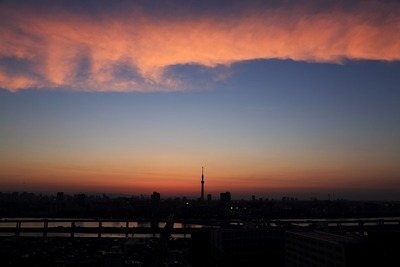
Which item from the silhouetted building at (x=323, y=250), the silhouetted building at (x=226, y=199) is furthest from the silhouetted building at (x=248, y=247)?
the silhouetted building at (x=226, y=199)

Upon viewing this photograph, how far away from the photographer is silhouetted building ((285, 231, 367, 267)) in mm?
19766

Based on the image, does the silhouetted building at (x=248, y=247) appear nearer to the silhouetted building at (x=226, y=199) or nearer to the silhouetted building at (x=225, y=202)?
the silhouetted building at (x=225, y=202)

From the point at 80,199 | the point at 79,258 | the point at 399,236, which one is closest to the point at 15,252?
the point at 79,258

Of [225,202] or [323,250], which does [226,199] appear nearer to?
[225,202]

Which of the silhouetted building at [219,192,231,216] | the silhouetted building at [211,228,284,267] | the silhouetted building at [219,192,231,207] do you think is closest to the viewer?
the silhouetted building at [211,228,284,267]

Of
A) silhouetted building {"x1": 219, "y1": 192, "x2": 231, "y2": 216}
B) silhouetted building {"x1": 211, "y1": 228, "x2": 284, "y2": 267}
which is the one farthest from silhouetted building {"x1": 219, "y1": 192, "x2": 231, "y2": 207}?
silhouetted building {"x1": 211, "y1": 228, "x2": 284, "y2": 267}

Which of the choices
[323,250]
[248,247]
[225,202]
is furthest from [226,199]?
[323,250]

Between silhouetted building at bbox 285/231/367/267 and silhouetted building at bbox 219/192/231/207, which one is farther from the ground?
silhouetted building at bbox 219/192/231/207

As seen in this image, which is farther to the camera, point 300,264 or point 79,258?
point 79,258

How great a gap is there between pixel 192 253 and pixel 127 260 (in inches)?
274

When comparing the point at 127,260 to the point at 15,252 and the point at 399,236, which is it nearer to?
the point at 15,252

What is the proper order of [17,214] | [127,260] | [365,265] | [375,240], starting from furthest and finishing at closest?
[17,214] < [127,260] < [375,240] < [365,265]

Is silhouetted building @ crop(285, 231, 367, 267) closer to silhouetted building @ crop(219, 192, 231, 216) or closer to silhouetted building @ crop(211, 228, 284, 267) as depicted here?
silhouetted building @ crop(211, 228, 284, 267)

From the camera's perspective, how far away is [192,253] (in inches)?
1380
